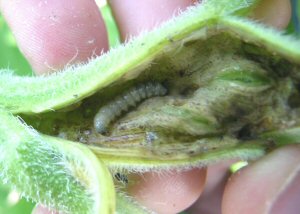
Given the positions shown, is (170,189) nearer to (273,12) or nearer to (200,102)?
(200,102)

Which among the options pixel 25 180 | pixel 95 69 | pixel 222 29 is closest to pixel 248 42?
pixel 222 29

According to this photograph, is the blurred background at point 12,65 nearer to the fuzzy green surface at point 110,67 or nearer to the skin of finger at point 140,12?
the skin of finger at point 140,12

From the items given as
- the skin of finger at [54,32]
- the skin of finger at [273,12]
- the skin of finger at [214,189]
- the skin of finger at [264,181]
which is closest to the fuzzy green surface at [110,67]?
the skin of finger at [273,12]

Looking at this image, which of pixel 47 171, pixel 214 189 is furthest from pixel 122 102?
pixel 214 189

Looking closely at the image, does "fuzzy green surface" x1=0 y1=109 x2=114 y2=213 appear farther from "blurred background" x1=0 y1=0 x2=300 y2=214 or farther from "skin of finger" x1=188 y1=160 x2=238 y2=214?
"skin of finger" x1=188 y1=160 x2=238 y2=214

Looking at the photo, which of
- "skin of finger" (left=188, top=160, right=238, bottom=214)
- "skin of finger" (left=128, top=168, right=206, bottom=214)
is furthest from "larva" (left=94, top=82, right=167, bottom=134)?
"skin of finger" (left=188, top=160, right=238, bottom=214)

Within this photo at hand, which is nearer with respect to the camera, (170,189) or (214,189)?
(170,189)
